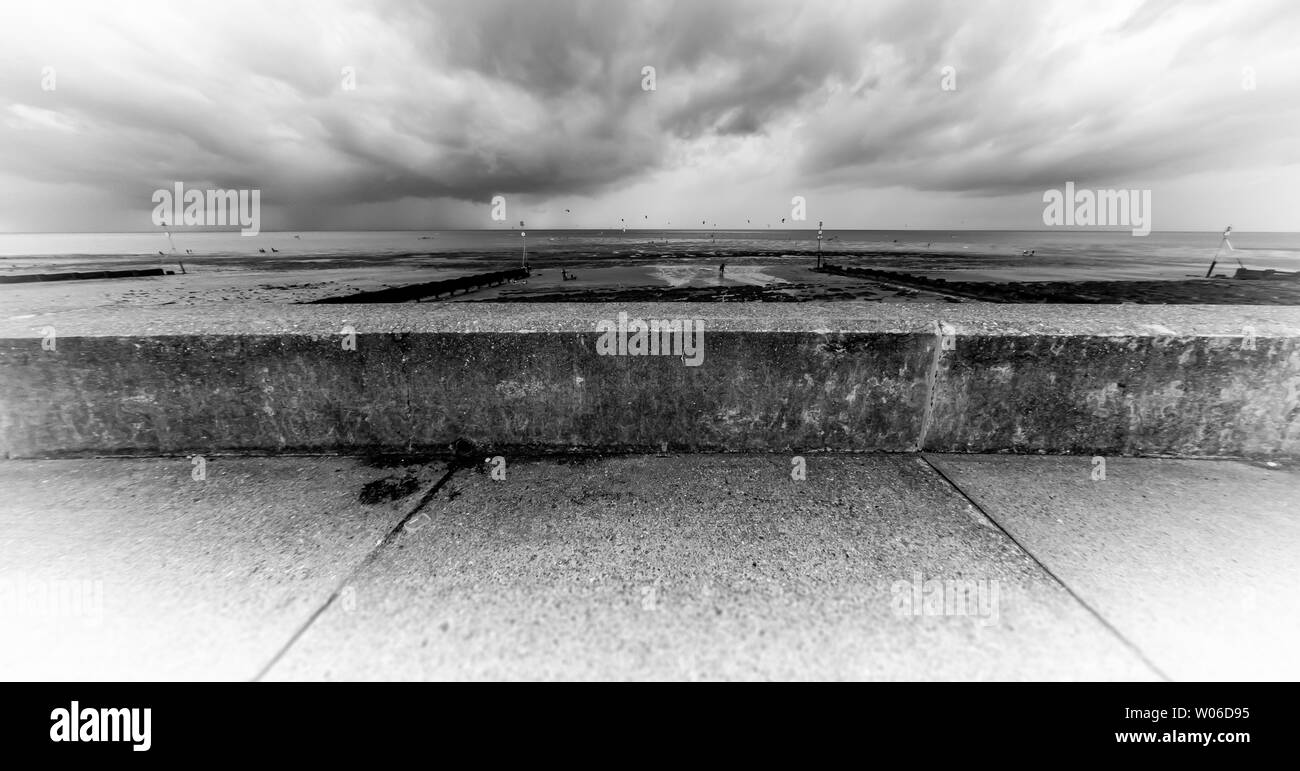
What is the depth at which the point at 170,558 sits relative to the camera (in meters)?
1.98

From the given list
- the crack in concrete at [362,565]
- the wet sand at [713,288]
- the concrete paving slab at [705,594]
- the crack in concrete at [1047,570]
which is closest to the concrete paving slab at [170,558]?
the crack in concrete at [362,565]

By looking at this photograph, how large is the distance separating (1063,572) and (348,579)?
9.57ft

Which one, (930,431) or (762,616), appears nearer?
(762,616)

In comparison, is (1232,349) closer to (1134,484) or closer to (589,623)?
(1134,484)

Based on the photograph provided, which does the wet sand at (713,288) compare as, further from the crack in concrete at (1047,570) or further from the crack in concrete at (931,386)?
the crack in concrete at (1047,570)

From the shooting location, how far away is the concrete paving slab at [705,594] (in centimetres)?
147

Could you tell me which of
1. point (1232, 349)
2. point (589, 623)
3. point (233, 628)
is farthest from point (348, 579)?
point (1232, 349)

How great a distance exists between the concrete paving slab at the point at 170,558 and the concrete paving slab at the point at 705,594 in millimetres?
226

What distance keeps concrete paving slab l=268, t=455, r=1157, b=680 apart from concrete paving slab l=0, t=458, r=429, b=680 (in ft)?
0.74

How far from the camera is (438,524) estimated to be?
7.26ft

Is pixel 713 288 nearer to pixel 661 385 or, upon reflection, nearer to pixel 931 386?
pixel 931 386

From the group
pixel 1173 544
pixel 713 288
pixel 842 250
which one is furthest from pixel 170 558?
pixel 842 250

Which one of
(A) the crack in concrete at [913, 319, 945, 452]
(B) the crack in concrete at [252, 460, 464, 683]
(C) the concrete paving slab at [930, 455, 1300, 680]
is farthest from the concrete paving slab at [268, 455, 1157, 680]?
(A) the crack in concrete at [913, 319, 945, 452]
